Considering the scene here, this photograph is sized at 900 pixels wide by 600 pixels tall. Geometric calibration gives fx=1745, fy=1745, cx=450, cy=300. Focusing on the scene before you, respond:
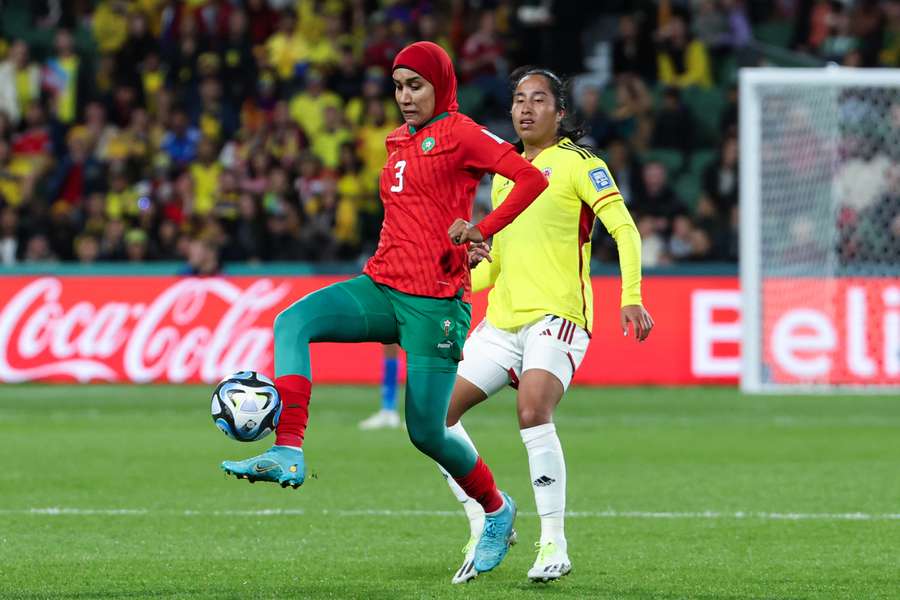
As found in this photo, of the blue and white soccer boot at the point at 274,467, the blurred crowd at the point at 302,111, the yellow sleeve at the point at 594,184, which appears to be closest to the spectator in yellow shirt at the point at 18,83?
the blurred crowd at the point at 302,111

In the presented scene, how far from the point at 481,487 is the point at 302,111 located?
15.4 metres

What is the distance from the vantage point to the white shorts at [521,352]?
7285mm

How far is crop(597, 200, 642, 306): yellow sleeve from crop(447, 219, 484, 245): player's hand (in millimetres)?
967

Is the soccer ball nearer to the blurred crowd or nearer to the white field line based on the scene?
the white field line

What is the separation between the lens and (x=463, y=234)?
251 inches

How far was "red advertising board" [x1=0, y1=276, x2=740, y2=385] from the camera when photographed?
59.3 ft

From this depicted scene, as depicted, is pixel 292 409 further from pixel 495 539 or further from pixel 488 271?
pixel 488 271

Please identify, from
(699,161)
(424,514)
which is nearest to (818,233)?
(699,161)

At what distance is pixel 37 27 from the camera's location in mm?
25000

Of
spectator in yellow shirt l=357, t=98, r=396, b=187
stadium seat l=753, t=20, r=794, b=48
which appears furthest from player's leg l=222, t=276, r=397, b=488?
stadium seat l=753, t=20, r=794, b=48

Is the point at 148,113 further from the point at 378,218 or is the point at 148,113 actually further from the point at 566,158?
the point at 566,158

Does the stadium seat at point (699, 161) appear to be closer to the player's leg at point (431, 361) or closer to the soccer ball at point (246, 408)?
the player's leg at point (431, 361)

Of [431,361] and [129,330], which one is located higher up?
[431,361]

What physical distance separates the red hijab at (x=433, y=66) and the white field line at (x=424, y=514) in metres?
3.12
